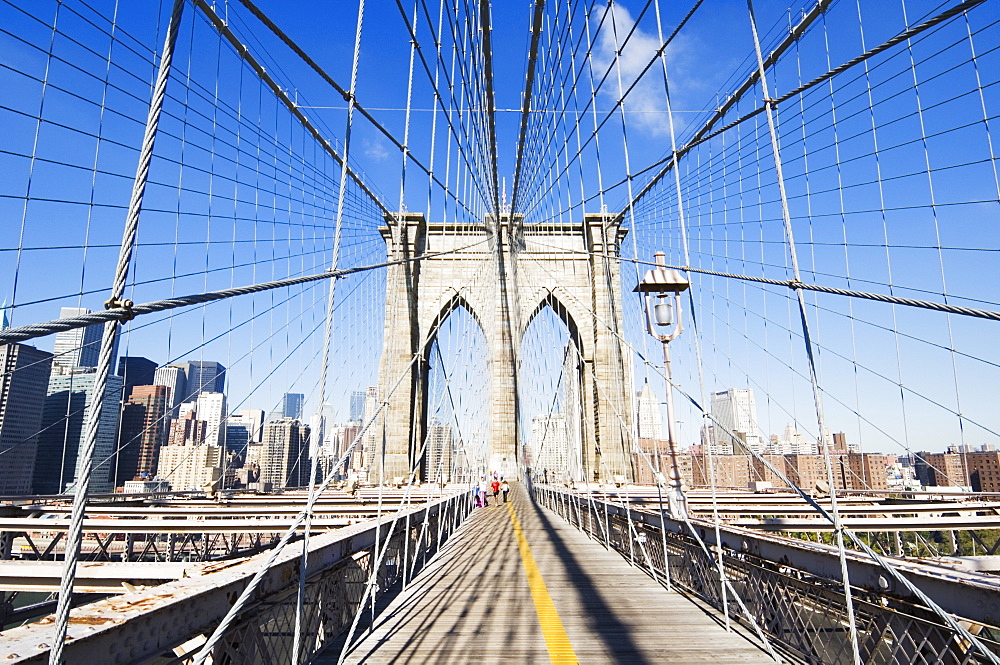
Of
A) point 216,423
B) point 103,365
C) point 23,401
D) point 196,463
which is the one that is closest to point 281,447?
point 196,463

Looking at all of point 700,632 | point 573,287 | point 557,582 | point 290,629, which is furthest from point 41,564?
point 573,287

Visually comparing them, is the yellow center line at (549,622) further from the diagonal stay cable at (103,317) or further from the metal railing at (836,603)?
the diagonal stay cable at (103,317)

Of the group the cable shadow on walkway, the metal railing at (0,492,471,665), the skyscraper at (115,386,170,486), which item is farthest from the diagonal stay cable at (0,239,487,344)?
the skyscraper at (115,386,170,486)

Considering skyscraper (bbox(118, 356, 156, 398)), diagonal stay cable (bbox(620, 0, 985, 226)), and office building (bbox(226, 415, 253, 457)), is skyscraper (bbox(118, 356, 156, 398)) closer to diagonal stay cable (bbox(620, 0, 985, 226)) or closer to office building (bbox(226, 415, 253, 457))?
office building (bbox(226, 415, 253, 457))

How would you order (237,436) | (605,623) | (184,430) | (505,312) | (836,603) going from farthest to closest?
(237,436)
(184,430)
(505,312)
(605,623)
(836,603)

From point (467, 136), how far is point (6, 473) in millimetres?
10723

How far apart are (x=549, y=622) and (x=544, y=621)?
0.04 m

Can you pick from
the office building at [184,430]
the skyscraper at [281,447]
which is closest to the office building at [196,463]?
the office building at [184,430]

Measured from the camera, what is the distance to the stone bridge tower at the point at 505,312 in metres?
18.9

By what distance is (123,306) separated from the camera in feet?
4.78

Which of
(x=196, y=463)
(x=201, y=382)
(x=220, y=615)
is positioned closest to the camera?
(x=220, y=615)

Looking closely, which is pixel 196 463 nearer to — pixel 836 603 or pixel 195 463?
pixel 195 463

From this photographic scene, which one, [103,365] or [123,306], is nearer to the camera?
[103,365]

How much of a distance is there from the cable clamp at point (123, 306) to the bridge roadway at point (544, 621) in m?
1.77
